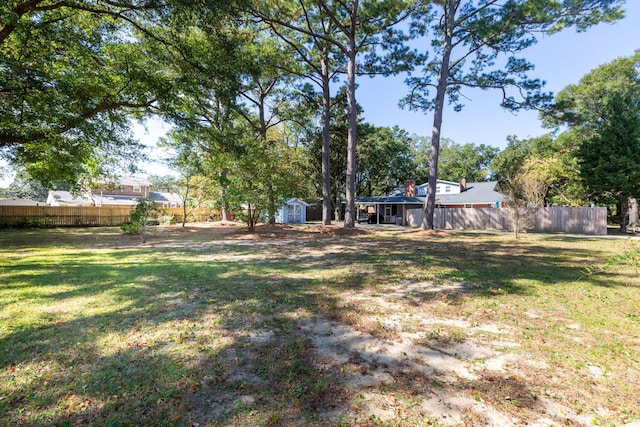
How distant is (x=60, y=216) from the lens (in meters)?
19.6

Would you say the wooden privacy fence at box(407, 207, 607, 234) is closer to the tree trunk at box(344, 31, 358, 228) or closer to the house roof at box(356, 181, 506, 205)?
the house roof at box(356, 181, 506, 205)

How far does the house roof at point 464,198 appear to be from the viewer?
1056 inches

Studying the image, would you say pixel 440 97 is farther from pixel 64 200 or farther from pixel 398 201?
pixel 64 200

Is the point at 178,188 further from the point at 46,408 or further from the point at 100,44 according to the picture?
the point at 46,408

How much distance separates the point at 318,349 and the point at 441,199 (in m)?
29.4

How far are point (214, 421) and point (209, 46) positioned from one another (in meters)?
9.66

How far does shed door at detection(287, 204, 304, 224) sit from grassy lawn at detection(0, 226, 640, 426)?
69.2ft

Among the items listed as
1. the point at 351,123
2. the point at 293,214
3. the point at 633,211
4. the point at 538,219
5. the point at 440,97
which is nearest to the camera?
the point at 440,97

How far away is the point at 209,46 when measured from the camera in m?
8.50

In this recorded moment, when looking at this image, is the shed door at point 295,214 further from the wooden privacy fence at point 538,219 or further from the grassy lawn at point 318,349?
the grassy lawn at point 318,349

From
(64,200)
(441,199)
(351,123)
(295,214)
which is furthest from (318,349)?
(64,200)

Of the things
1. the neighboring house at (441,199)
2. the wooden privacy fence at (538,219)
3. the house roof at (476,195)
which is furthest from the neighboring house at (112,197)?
the house roof at (476,195)

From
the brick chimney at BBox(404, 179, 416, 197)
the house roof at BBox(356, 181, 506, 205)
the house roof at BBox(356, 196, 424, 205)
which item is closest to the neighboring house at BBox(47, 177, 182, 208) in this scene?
the house roof at BBox(356, 196, 424, 205)

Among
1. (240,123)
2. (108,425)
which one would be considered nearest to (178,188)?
(240,123)
